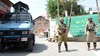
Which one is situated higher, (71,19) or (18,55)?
(71,19)

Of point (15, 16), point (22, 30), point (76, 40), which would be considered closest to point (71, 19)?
point (76, 40)

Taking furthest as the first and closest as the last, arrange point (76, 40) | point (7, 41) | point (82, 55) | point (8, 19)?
point (76, 40)
point (8, 19)
point (7, 41)
point (82, 55)

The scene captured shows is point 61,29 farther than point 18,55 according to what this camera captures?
Yes

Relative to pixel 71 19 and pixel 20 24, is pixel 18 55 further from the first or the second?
pixel 71 19

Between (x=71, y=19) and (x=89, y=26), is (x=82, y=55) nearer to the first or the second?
(x=89, y=26)

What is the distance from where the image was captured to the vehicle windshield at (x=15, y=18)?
1739 cm

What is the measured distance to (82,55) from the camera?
14.0 metres

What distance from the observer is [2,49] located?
52.6ft

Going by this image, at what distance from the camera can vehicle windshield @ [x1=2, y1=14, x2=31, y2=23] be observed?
57.1ft

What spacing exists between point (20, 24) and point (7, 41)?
1541 millimetres

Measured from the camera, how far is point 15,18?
1753 centimetres

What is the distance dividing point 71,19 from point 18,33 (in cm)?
975

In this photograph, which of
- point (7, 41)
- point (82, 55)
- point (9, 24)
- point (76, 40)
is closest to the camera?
point (82, 55)

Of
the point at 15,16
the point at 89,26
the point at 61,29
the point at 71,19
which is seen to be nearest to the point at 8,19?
the point at 15,16
